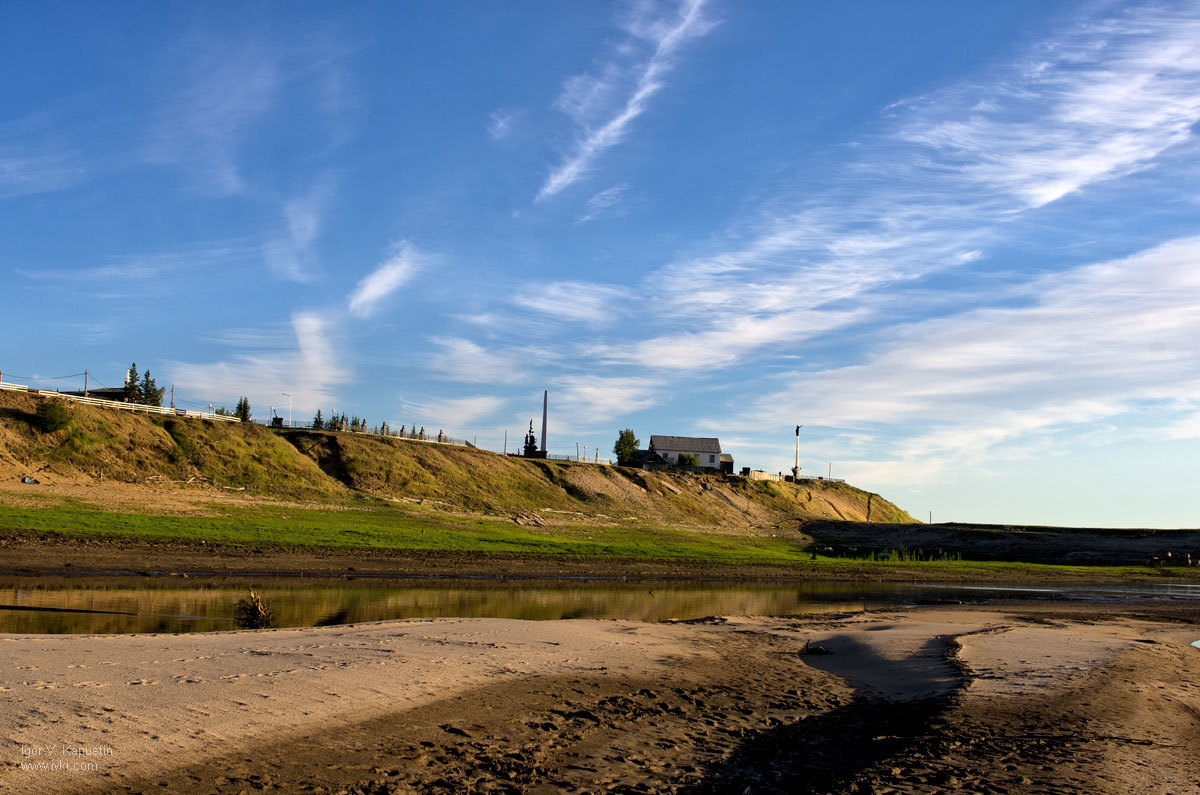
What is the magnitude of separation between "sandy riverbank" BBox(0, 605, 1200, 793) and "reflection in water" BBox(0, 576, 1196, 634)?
4.56m

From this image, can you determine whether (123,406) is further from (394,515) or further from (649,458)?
(649,458)

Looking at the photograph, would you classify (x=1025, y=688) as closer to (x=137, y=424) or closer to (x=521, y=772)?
(x=521, y=772)

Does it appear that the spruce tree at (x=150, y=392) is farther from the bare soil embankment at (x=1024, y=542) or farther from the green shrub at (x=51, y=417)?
the bare soil embankment at (x=1024, y=542)

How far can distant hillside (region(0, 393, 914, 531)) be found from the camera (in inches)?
2146

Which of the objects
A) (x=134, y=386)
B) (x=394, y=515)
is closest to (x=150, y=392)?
(x=134, y=386)

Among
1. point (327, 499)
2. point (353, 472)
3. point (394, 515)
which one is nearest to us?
point (394, 515)

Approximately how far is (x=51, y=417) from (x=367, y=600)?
40115 mm

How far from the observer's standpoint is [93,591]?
26.2 m

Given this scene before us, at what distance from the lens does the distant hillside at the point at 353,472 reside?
54500 mm

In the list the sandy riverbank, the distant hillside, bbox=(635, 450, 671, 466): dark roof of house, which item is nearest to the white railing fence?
the distant hillside

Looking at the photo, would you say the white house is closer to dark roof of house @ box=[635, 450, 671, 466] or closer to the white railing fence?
dark roof of house @ box=[635, 450, 671, 466]

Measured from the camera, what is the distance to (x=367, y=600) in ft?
92.3

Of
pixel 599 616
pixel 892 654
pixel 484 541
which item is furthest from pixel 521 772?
pixel 484 541

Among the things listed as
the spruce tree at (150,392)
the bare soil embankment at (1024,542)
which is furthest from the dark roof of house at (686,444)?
the spruce tree at (150,392)
